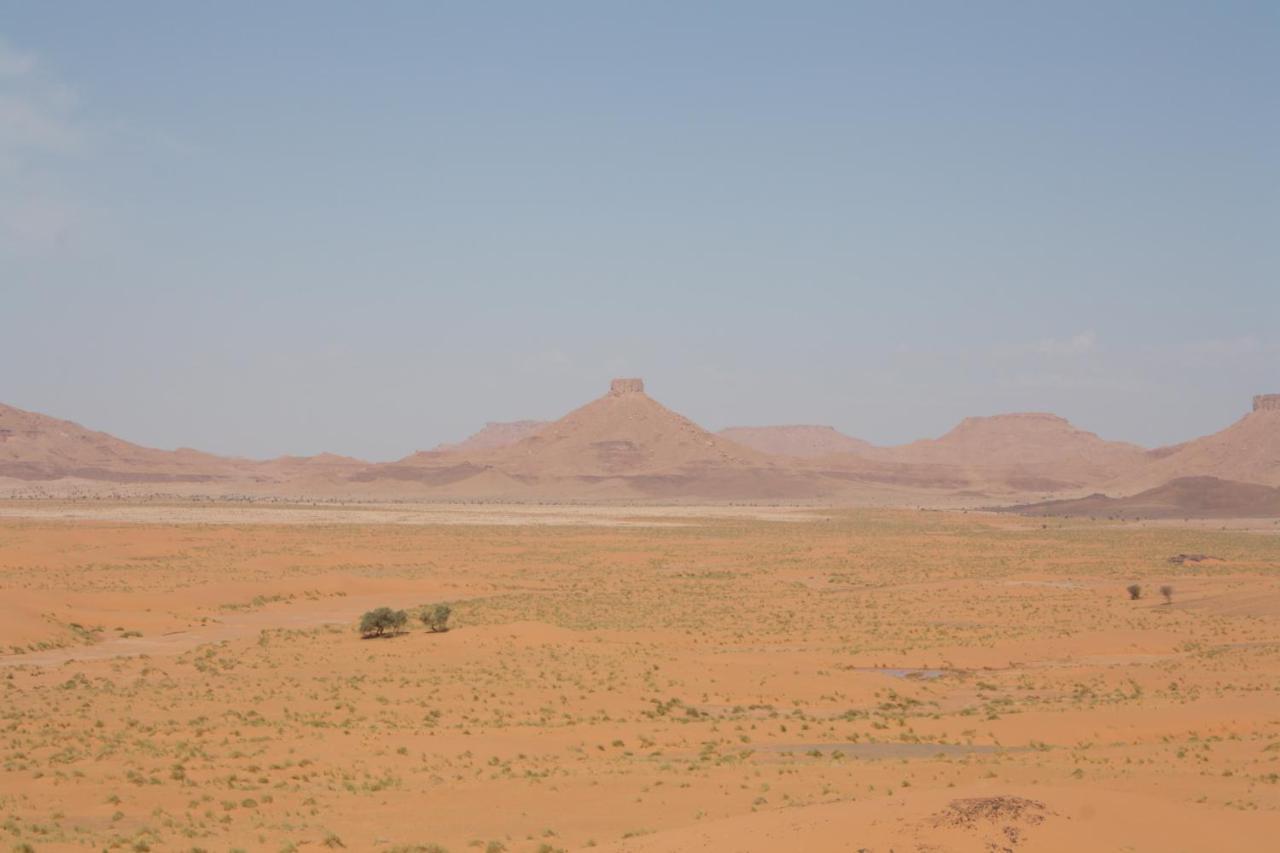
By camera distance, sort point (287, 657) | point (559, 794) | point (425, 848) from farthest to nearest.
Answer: point (287, 657), point (559, 794), point (425, 848)

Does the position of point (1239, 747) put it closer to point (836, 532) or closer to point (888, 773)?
point (888, 773)

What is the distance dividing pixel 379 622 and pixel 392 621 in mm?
560

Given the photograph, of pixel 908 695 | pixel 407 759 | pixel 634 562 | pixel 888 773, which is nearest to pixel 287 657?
pixel 407 759

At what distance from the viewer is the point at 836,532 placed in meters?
107

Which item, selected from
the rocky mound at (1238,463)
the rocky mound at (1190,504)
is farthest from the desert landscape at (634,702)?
the rocky mound at (1238,463)

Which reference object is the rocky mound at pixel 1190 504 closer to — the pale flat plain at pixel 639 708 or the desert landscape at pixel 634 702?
the desert landscape at pixel 634 702

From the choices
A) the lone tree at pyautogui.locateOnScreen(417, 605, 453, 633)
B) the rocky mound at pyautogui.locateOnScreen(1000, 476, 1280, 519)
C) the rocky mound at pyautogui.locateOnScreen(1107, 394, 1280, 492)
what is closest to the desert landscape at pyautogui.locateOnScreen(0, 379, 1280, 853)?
the lone tree at pyautogui.locateOnScreen(417, 605, 453, 633)

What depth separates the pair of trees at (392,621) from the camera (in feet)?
139

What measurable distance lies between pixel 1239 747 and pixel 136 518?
105m

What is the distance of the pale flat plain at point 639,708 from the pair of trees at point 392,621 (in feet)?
2.06

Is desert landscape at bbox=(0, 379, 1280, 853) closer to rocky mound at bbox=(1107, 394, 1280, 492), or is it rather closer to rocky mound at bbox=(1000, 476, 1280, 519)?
rocky mound at bbox=(1000, 476, 1280, 519)

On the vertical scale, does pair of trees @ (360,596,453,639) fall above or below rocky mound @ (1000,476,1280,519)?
below

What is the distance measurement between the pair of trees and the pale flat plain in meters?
0.63

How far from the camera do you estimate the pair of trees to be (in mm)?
42312
